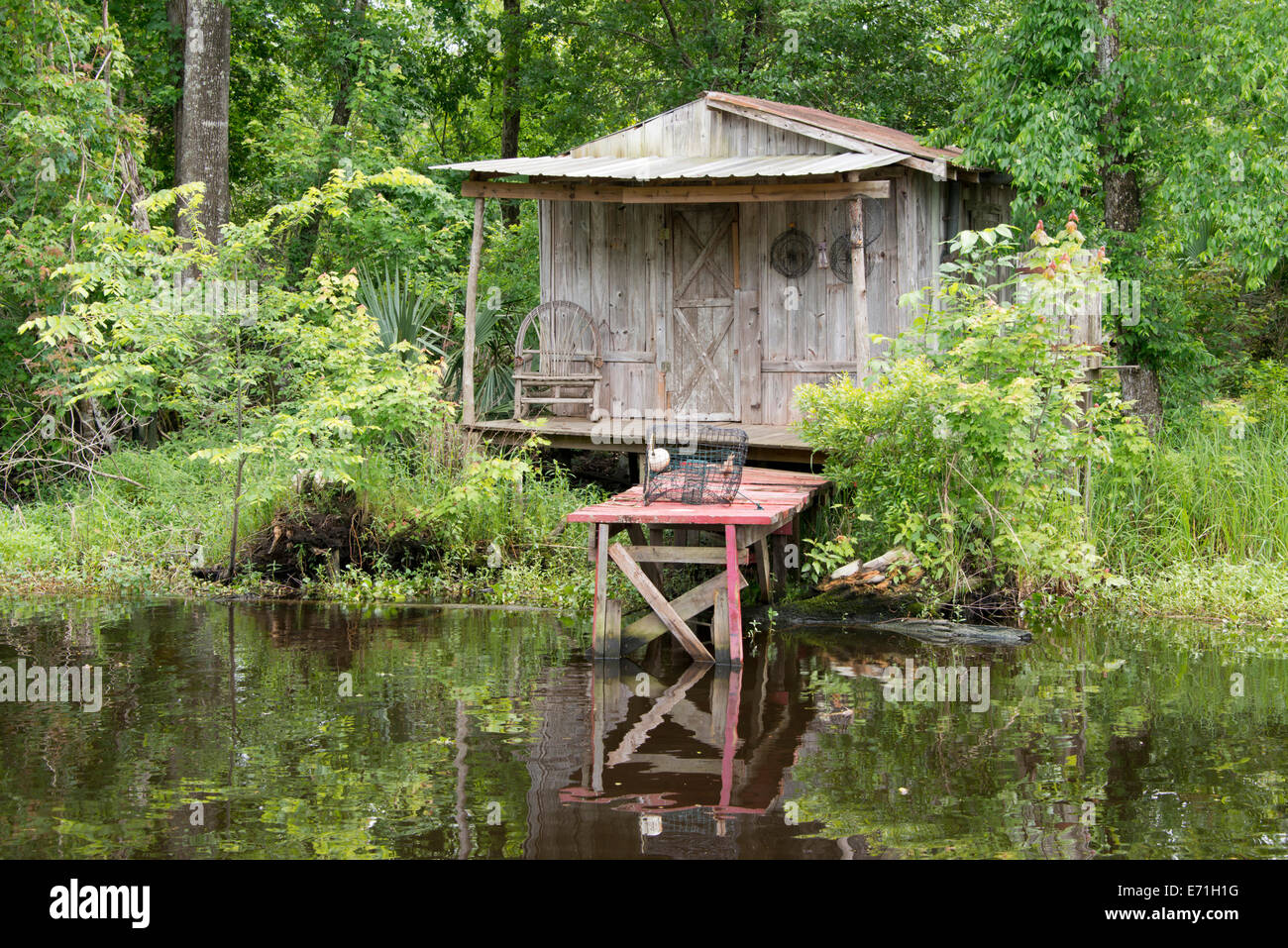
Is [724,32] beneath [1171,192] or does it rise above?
above

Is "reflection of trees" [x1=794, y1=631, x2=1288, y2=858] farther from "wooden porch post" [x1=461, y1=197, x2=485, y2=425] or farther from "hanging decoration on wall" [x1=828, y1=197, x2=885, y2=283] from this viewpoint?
"hanging decoration on wall" [x1=828, y1=197, x2=885, y2=283]

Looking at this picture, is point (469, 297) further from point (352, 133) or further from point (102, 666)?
point (352, 133)

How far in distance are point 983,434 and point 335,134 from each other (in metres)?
13.0

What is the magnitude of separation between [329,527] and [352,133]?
9420mm

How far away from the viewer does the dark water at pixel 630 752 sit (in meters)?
5.54

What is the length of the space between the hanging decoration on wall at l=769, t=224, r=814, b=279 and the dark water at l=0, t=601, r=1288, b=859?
5226 mm

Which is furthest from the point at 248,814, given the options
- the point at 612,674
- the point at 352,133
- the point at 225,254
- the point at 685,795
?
the point at 352,133

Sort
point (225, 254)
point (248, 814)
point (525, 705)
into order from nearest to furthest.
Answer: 1. point (248, 814)
2. point (525, 705)
3. point (225, 254)

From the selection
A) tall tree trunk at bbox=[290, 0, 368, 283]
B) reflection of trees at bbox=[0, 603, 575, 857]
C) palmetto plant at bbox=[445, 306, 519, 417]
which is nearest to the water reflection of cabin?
palmetto plant at bbox=[445, 306, 519, 417]

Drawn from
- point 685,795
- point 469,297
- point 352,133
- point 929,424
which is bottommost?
point 685,795

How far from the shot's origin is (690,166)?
1290 cm

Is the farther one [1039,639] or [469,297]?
[469,297]

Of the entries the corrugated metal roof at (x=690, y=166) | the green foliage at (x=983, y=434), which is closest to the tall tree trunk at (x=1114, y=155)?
the corrugated metal roof at (x=690, y=166)

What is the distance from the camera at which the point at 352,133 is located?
19172 mm
